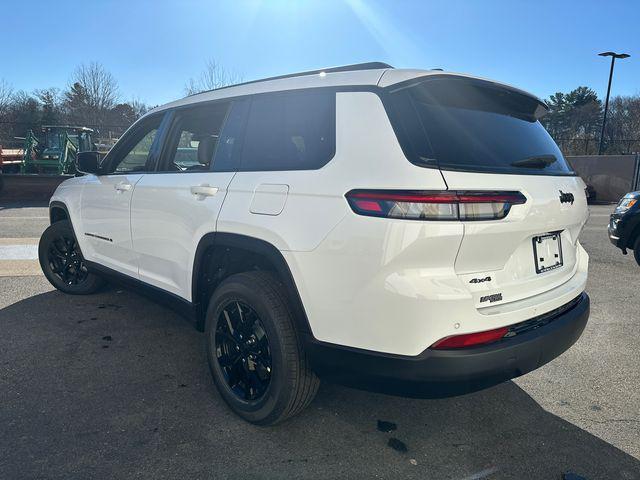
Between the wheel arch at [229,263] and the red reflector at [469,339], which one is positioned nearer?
the red reflector at [469,339]

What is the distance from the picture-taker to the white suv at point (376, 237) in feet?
6.37

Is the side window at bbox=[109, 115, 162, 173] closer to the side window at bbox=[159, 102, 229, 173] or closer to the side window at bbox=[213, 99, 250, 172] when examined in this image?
the side window at bbox=[159, 102, 229, 173]

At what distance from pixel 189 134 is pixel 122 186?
0.68 m

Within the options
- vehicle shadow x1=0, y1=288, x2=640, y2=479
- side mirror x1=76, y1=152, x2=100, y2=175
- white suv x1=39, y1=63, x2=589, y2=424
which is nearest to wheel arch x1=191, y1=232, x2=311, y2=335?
white suv x1=39, y1=63, x2=589, y2=424

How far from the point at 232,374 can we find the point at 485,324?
1473mm

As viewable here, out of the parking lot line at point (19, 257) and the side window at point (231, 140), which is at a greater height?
the side window at point (231, 140)

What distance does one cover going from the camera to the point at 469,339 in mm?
2006

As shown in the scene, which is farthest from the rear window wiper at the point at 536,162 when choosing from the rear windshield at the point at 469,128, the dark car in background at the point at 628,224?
the dark car in background at the point at 628,224

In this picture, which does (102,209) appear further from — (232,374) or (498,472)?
(498,472)

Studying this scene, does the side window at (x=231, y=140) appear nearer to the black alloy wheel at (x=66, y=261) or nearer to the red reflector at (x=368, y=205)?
the red reflector at (x=368, y=205)

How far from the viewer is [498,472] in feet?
7.32

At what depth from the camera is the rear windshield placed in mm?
2033

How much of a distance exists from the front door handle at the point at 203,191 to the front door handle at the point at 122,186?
942 millimetres

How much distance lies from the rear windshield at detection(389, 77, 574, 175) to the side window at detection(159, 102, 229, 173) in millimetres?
1455
